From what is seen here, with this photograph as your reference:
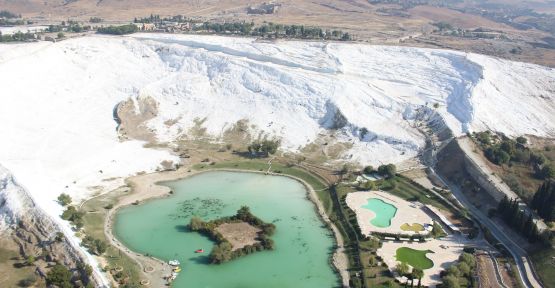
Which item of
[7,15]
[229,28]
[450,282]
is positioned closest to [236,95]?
[229,28]

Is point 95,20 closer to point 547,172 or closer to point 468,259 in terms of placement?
point 547,172

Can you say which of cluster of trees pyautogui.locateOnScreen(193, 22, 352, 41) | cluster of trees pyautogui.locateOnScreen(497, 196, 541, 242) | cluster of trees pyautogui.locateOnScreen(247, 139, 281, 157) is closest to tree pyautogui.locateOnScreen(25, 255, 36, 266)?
cluster of trees pyautogui.locateOnScreen(247, 139, 281, 157)

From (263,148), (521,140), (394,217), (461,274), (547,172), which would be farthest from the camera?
(263,148)

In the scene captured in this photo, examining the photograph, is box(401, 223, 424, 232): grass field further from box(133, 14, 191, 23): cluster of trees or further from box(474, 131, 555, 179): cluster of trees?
box(133, 14, 191, 23): cluster of trees

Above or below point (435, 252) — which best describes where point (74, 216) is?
above

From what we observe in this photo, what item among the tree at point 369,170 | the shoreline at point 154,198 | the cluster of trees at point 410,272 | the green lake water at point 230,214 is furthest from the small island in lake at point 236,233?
the tree at point 369,170

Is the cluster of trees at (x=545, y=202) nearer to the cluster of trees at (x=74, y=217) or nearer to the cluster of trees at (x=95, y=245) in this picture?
the cluster of trees at (x=95, y=245)
